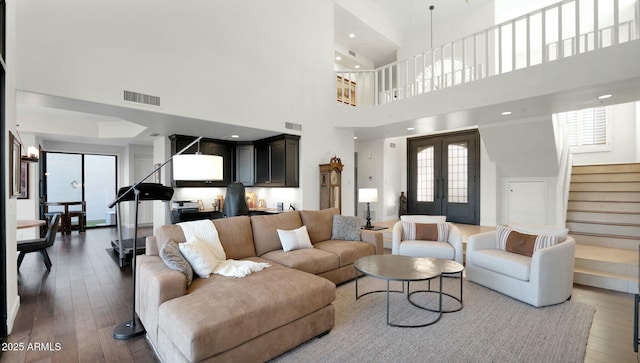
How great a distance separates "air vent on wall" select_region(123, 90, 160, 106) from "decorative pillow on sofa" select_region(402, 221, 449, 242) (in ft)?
13.7

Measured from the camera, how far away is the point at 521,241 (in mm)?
3645

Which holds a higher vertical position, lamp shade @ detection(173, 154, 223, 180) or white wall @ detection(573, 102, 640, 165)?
white wall @ detection(573, 102, 640, 165)

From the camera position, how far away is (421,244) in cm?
429

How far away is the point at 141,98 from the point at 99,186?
23.8 ft

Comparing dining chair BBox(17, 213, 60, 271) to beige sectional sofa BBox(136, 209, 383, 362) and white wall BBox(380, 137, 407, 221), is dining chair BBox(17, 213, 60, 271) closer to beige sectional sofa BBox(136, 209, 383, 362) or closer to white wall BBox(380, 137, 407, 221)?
beige sectional sofa BBox(136, 209, 383, 362)

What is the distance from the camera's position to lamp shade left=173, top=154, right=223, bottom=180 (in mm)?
2484

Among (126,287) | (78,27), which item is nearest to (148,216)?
(126,287)

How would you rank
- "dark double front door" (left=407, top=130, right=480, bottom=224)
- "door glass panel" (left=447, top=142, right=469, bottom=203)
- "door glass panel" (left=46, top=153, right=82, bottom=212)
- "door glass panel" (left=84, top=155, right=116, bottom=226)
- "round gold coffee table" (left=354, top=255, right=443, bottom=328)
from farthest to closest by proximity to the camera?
1. "door glass panel" (left=84, top=155, right=116, bottom=226)
2. "door glass panel" (left=46, top=153, right=82, bottom=212)
3. "door glass panel" (left=447, top=142, right=469, bottom=203)
4. "dark double front door" (left=407, top=130, right=480, bottom=224)
5. "round gold coffee table" (left=354, top=255, right=443, bottom=328)

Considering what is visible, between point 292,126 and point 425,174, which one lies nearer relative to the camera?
point 292,126

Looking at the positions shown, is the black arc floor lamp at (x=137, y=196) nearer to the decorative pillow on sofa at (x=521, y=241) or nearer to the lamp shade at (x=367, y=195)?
the decorative pillow on sofa at (x=521, y=241)

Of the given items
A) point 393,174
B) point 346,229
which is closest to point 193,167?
point 346,229

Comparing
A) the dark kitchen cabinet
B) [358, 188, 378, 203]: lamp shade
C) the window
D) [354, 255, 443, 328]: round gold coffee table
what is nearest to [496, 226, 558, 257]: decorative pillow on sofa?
[354, 255, 443, 328]: round gold coffee table

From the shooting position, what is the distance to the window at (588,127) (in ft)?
23.7

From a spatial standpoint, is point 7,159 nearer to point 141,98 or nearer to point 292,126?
point 141,98
